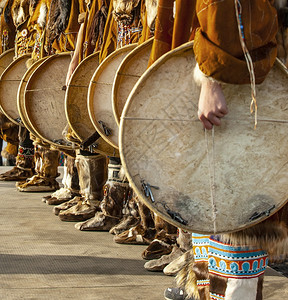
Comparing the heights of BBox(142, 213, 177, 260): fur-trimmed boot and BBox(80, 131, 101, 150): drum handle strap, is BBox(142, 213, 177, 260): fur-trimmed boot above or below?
below

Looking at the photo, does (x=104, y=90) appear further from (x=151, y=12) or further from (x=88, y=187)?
(x=88, y=187)

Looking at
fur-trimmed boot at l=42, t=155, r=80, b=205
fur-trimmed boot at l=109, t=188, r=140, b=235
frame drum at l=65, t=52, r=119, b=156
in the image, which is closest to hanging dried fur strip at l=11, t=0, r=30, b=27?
fur-trimmed boot at l=42, t=155, r=80, b=205

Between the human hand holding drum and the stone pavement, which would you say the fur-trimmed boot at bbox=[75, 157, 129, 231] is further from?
the human hand holding drum

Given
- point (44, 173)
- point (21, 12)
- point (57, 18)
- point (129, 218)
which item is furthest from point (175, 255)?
point (21, 12)

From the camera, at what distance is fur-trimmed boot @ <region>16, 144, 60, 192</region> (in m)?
5.78

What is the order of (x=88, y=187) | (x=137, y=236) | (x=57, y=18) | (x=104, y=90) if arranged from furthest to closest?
1. (x=57, y=18)
2. (x=88, y=187)
3. (x=137, y=236)
4. (x=104, y=90)

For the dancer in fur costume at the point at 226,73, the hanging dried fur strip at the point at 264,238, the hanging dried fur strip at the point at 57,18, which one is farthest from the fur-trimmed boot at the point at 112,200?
the hanging dried fur strip at the point at 264,238

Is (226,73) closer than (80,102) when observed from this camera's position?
Yes

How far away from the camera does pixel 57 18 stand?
4.86 meters

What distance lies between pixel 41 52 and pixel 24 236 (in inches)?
84.3

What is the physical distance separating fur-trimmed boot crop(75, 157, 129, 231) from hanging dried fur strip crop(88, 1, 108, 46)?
2.79 feet

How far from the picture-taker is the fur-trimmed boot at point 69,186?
4930 millimetres

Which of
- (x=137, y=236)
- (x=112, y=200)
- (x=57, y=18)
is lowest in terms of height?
(x=137, y=236)

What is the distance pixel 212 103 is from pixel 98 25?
2.50 meters
